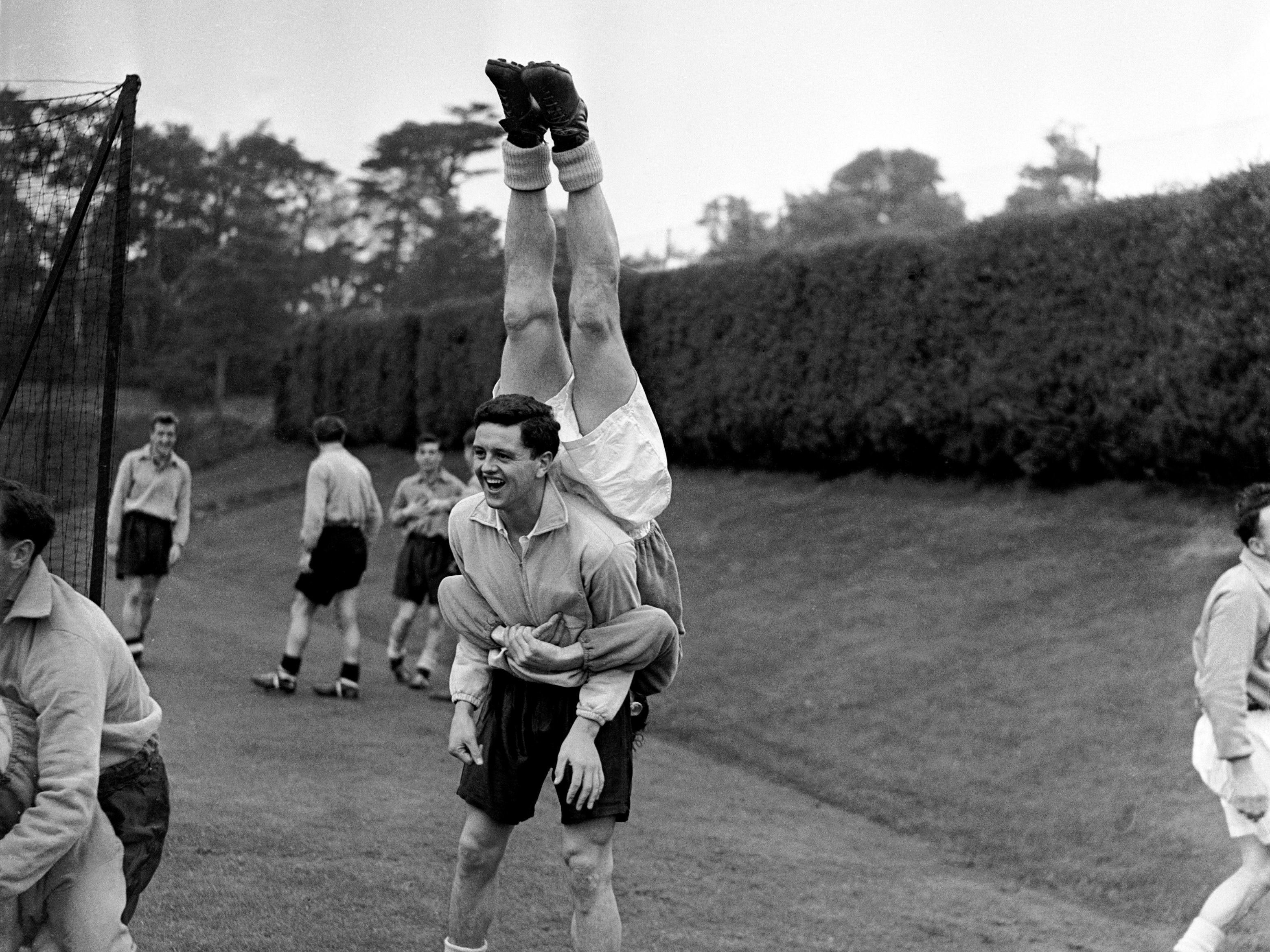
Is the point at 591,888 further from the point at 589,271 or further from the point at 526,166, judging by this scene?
the point at 526,166

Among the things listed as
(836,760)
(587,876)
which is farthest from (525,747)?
(836,760)

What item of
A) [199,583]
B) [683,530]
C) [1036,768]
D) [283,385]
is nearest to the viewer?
[1036,768]

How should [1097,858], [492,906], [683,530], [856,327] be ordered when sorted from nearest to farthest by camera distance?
[492,906]
[1097,858]
[856,327]
[683,530]

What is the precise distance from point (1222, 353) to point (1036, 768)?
4.74m

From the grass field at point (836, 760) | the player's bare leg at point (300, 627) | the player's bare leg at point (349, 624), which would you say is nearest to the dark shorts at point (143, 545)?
the grass field at point (836, 760)

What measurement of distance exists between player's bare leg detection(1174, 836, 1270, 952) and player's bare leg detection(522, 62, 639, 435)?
2.94 m

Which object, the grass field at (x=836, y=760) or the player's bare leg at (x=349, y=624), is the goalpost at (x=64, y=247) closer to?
the grass field at (x=836, y=760)

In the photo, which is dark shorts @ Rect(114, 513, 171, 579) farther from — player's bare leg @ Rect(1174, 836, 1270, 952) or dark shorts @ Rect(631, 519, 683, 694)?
player's bare leg @ Rect(1174, 836, 1270, 952)

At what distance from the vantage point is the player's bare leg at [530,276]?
4426 mm

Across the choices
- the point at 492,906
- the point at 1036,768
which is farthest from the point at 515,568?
the point at 1036,768

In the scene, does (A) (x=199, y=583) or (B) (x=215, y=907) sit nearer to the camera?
(B) (x=215, y=907)

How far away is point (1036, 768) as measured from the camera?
357 inches

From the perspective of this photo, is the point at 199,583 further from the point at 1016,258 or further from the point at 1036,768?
the point at 1036,768

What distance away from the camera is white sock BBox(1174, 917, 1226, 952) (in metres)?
5.07
